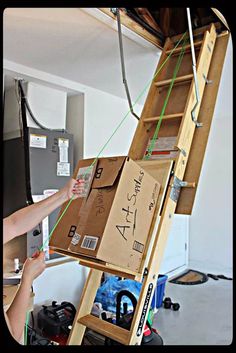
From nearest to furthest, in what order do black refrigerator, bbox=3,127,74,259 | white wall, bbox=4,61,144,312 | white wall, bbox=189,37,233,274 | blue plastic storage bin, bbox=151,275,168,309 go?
black refrigerator, bbox=3,127,74,259 < white wall, bbox=4,61,144,312 < blue plastic storage bin, bbox=151,275,168,309 < white wall, bbox=189,37,233,274

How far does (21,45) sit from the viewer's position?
227cm

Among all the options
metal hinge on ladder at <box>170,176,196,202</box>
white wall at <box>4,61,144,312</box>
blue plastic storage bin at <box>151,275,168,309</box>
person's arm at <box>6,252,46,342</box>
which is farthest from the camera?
blue plastic storage bin at <box>151,275,168,309</box>

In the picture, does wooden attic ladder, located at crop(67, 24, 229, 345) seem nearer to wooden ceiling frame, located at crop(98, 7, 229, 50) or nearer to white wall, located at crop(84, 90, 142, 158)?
wooden ceiling frame, located at crop(98, 7, 229, 50)

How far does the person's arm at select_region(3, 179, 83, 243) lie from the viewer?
144 centimetres

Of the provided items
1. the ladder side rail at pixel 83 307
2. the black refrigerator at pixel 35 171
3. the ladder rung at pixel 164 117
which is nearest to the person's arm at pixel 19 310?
the ladder side rail at pixel 83 307

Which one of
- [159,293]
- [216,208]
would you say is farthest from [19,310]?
[216,208]

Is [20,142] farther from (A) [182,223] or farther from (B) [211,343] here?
(A) [182,223]

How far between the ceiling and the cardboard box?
1.00m

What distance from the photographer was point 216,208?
5.09 meters

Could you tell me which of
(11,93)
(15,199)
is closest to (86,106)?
(11,93)

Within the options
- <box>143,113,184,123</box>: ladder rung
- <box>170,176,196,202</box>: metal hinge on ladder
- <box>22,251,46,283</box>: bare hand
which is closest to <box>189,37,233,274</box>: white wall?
<box>143,113,184,123</box>: ladder rung

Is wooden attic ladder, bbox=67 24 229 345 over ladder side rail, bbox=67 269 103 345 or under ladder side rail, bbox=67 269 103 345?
over

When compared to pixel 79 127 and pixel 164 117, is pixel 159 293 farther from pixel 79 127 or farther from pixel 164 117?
pixel 164 117

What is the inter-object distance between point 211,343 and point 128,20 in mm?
2840
